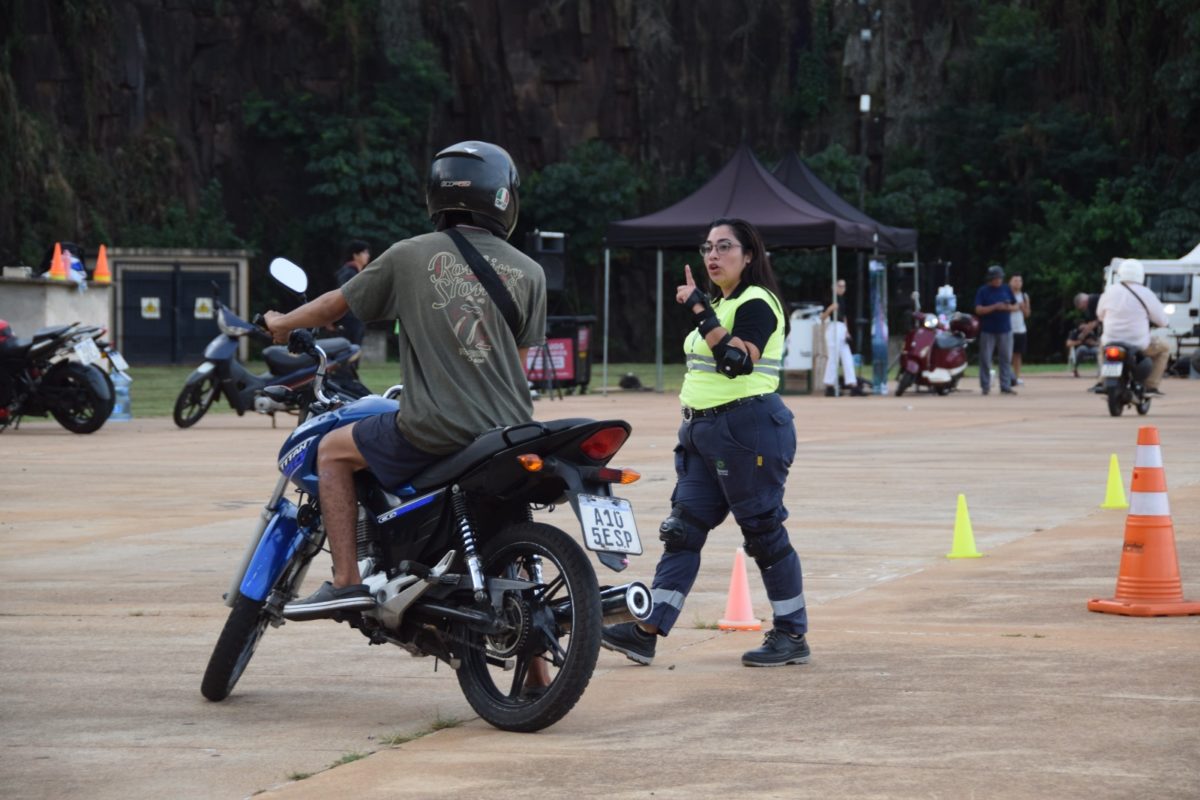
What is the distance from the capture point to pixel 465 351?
20.3 ft

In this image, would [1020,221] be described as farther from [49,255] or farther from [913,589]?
[913,589]

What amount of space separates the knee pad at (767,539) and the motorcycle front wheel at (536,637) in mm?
1213

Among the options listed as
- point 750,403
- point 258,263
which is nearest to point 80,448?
point 750,403

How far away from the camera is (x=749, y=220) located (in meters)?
29.0

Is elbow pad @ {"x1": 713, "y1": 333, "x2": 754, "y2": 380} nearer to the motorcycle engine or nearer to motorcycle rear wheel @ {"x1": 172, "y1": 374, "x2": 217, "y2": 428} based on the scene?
the motorcycle engine

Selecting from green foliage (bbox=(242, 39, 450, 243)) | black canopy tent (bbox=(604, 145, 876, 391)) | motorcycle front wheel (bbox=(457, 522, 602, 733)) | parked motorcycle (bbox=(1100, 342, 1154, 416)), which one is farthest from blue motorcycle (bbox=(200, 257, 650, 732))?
green foliage (bbox=(242, 39, 450, 243))

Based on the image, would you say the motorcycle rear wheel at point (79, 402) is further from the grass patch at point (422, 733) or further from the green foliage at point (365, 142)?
the green foliage at point (365, 142)

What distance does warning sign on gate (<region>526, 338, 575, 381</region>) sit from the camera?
28.4 metres

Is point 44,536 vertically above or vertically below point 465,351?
below

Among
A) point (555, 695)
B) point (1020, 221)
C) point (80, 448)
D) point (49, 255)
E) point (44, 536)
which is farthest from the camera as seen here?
point (1020, 221)

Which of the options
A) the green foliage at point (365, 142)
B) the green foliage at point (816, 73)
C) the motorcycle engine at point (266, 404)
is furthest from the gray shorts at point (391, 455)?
the green foliage at point (816, 73)

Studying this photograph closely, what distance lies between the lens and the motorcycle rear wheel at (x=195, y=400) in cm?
2155

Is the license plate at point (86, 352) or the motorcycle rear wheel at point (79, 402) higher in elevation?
the license plate at point (86, 352)

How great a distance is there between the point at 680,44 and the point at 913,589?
2090 inches
